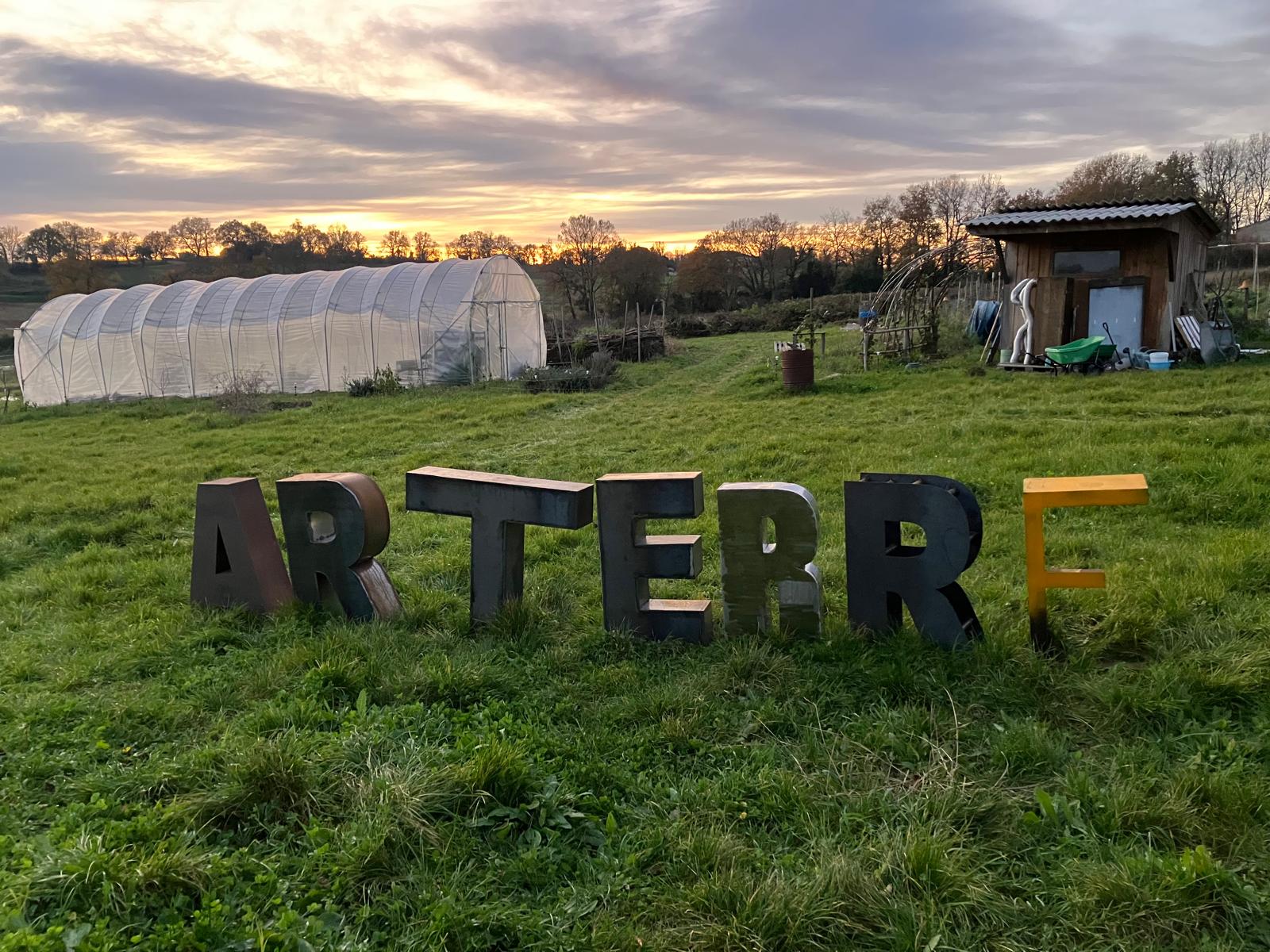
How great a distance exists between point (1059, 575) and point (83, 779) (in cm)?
403

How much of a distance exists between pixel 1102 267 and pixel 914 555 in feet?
47.4

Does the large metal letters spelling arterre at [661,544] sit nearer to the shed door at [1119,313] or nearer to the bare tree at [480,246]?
the shed door at [1119,313]

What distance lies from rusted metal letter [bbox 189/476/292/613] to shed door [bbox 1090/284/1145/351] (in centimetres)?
1514

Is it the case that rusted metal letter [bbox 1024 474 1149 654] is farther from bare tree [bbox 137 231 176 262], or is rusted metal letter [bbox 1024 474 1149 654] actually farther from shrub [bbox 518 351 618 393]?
bare tree [bbox 137 231 176 262]

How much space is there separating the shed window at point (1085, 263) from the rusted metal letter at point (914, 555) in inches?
551

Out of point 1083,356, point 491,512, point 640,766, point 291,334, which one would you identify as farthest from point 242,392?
point 640,766

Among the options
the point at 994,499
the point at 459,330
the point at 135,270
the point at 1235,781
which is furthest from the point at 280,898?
the point at 135,270

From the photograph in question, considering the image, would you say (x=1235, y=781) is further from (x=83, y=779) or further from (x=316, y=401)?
(x=316, y=401)

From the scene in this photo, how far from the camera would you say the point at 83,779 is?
2.91m

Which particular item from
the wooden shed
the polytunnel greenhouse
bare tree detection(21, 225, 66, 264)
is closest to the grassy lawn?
the wooden shed

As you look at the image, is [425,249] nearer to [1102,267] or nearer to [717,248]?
[717,248]

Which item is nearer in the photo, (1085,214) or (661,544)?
(661,544)

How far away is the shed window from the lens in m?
15.3

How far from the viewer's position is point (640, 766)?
305 cm
